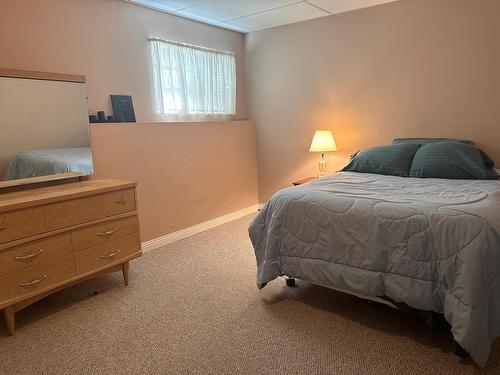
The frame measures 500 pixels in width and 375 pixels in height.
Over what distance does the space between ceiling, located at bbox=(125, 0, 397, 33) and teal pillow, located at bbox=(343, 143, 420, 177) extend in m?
1.41

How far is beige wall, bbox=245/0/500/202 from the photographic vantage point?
118 inches

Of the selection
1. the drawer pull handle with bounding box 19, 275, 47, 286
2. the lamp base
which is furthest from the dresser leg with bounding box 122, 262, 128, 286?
the lamp base

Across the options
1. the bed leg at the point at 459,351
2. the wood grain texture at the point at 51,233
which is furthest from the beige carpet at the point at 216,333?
the wood grain texture at the point at 51,233

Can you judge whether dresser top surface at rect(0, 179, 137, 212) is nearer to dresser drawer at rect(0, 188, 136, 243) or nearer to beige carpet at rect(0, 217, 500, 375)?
dresser drawer at rect(0, 188, 136, 243)

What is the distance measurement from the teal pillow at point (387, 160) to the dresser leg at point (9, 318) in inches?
106

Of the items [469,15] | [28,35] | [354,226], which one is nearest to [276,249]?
[354,226]

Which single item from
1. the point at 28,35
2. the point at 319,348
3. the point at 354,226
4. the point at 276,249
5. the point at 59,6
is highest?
the point at 59,6

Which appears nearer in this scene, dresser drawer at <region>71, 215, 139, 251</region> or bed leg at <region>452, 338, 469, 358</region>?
bed leg at <region>452, 338, 469, 358</region>

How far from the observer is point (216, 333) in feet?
6.51

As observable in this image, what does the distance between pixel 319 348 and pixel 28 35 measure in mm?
2843

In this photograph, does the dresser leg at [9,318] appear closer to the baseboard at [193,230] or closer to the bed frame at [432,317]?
the baseboard at [193,230]

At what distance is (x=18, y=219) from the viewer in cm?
195

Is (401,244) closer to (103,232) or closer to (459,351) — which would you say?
(459,351)

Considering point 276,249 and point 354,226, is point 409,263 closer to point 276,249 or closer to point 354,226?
point 354,226
